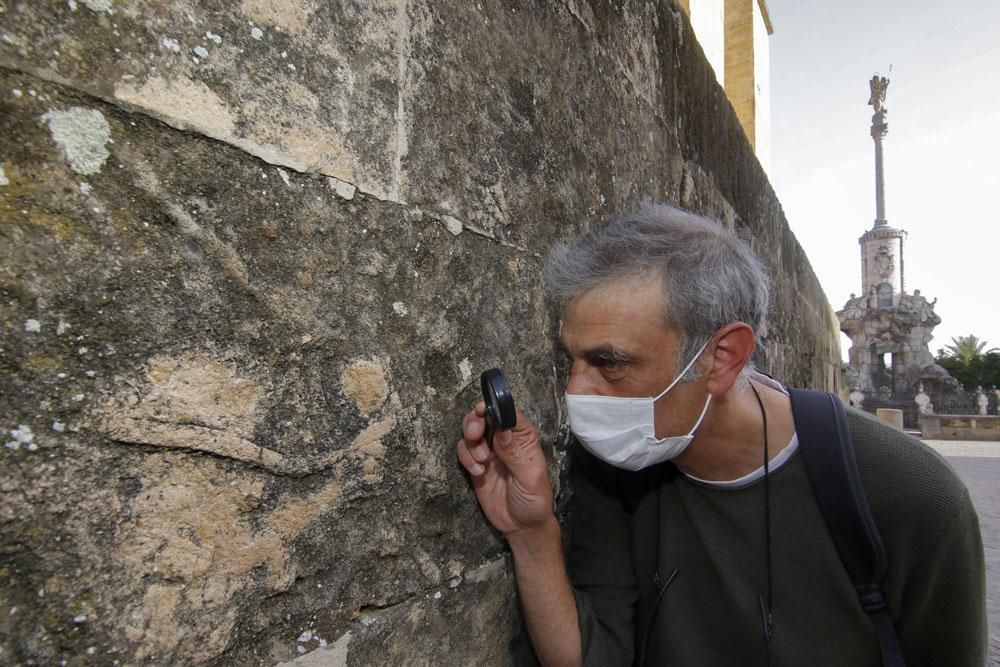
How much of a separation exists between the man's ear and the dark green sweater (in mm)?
259

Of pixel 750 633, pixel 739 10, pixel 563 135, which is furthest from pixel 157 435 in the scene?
pixel 739 10

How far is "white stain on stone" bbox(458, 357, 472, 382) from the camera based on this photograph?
4.14 feet

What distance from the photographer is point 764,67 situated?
324 inches

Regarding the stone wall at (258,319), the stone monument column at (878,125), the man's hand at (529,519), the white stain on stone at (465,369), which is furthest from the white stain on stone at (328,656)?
the stone monument column at (878,125)

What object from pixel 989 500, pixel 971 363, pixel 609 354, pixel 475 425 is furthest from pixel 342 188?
pixel 971 363

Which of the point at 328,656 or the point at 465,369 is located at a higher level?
the point at 465,369

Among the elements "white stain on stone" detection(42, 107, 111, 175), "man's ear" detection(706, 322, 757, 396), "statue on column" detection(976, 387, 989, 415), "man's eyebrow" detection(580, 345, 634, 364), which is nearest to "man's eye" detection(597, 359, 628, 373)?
"man's eyebrow" detection(580, 345, 634, 364)

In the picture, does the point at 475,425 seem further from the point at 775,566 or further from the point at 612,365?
the point at 775,566

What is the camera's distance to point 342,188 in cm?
102

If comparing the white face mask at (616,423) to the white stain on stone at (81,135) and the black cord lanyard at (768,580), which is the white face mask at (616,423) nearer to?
the black cord lanyard at (768,580)

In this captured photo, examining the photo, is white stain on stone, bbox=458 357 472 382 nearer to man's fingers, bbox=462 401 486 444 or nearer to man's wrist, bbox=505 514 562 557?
man's fingers, bbox=462 401 486 444

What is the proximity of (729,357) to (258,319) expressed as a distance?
1.01 meters

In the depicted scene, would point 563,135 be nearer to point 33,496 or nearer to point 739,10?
point 33,496

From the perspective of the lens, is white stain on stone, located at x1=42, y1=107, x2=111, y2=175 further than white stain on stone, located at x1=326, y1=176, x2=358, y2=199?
No
